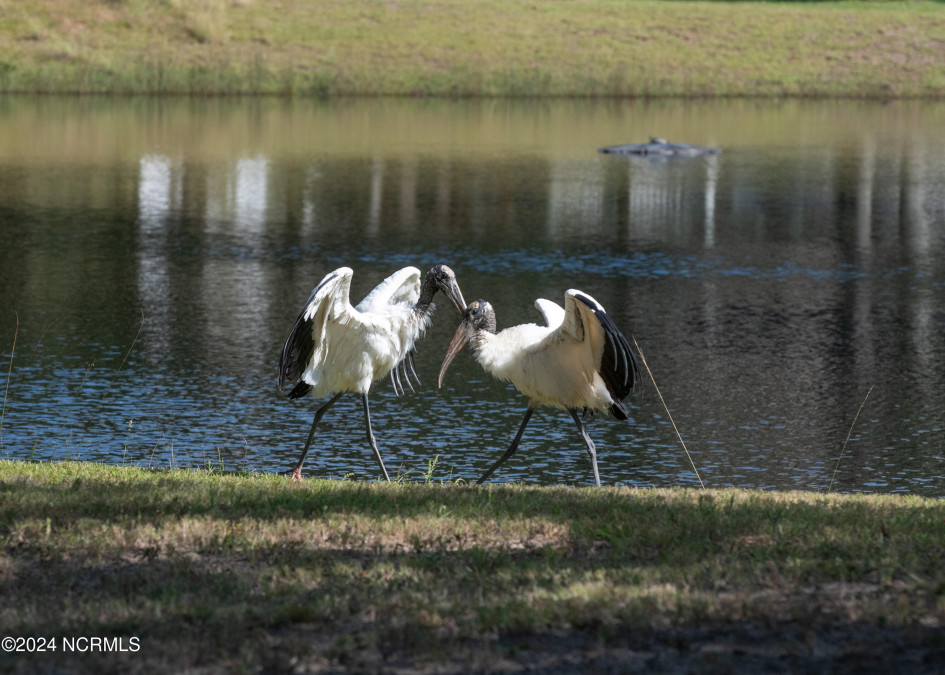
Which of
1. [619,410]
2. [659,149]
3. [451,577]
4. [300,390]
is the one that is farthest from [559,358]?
[659,149]

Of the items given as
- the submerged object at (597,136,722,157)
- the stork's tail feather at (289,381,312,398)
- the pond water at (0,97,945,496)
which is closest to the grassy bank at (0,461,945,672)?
the stork's tail feather at (289,381,312,398)

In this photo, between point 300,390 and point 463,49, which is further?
point 463,49

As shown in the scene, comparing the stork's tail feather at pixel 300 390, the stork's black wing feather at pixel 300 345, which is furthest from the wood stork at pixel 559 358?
the stork's tail feather at pixel 300 390

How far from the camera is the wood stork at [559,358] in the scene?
952 centimetres

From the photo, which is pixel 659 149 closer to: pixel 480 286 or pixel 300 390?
pixel 480 286

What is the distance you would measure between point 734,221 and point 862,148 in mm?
17888

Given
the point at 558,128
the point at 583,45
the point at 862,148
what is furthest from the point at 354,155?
the point at 583,45

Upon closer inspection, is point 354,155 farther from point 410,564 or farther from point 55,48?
point 410,564

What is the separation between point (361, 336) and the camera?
1066cm

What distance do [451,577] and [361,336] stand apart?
4.96 metres

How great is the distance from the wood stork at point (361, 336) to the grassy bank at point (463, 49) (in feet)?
166

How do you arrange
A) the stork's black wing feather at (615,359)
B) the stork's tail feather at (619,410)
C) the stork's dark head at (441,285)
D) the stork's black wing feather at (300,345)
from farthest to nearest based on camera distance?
the stork's dark head at (441,285)
the stork's tail feather at (619,410)
the stork's black wing feather at (300,345)
the stork's black wing feather at (615,359)

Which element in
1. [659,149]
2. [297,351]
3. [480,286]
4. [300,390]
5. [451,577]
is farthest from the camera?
[659,149]

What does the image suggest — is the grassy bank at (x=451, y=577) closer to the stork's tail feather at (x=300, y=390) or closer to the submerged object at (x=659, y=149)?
the stork's tail feather at (x=300, y=390)
